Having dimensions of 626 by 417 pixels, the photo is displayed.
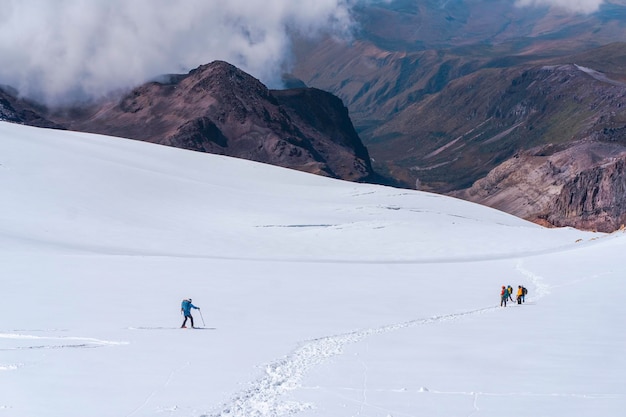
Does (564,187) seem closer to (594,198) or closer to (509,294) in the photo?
(594,198)

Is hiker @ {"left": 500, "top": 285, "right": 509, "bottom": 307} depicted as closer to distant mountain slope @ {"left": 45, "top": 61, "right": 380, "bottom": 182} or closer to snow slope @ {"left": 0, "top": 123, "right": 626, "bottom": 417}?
snow slope @ {"left": 0, "top": 123, "right": 626, "bottom": 417}

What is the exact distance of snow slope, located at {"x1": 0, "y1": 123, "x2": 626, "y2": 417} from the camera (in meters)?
13.6

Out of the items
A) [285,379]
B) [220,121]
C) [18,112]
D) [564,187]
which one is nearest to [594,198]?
[564,187]

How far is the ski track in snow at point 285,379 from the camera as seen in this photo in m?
12.9

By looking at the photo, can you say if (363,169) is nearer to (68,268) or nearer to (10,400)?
(68,268)

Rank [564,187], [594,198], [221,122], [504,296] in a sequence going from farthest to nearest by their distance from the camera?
1. [221,122]
2. [564,187]
3. [594,198]
4. [504,296]

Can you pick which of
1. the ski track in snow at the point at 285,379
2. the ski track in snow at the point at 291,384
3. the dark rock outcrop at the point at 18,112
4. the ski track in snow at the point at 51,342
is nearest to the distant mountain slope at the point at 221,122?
the dark rock outcrop at the point at 18,112

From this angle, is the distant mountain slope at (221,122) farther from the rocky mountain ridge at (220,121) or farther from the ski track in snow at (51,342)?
the ski track in snow at (51,342)

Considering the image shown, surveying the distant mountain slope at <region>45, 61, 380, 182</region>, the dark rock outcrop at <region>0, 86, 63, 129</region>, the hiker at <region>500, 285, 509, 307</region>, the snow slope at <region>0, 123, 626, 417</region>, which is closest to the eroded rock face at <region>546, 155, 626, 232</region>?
the distant mountain slope at <region>45, 61, 380, 182</region>

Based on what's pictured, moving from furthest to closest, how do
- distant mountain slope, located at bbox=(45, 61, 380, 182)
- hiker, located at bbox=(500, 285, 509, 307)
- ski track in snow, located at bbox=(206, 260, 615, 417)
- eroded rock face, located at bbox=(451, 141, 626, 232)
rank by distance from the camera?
distant mountain slope, located at bbox=(45, 61, 380, 182) < eroded rock face, located at bbox=(451, 141, 626, 232) < hiker, located at bbox=(500, 285, 509, 307) < ski track in snow, located at bbox=(206, 260, 615, 417)

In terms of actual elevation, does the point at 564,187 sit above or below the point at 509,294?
above

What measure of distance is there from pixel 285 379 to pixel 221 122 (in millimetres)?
130256

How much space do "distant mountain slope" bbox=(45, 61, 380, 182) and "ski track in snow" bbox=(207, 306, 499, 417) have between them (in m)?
104

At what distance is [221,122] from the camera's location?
14325 centimetres
